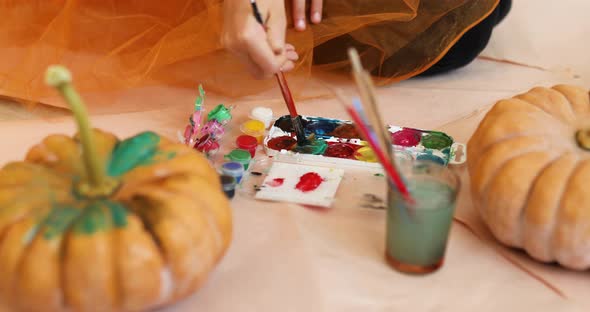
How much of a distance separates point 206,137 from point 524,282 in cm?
47

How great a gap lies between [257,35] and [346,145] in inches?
8.1

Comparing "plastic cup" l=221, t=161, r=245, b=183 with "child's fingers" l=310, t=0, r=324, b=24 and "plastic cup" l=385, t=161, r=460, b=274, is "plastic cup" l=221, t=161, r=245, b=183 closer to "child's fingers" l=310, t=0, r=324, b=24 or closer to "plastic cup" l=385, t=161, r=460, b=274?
"plastic cup" l=385, t=161, r=460, b=274

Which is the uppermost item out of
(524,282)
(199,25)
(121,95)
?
(199,25)

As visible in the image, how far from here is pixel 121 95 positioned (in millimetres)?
1132

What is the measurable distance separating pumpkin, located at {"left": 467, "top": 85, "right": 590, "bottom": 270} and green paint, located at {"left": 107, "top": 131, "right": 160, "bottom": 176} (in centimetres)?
36

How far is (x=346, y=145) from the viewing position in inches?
38.3

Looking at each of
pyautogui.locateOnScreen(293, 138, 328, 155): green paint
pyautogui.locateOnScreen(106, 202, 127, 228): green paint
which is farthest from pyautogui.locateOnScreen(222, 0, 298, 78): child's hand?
pyautogui.locateOnScreen(106, 202, 127, 228): green paint

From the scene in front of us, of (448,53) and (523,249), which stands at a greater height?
(448,53)

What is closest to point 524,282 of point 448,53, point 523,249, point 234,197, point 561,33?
point 523,249

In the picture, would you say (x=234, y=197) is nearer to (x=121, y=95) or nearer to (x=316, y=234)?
(x=316, y=234)

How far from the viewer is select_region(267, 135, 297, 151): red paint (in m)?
0.97

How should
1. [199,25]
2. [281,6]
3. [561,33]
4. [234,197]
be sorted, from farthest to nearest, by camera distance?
1. [561,33]
2. [199,25]
3. [281,6]
4. [234,197]

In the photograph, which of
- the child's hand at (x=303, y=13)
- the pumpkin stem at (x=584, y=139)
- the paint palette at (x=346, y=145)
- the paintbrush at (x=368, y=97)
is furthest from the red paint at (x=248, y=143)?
the pumpkin stem at (x=584, y=139)

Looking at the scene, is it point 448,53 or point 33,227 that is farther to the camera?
point 448,53
